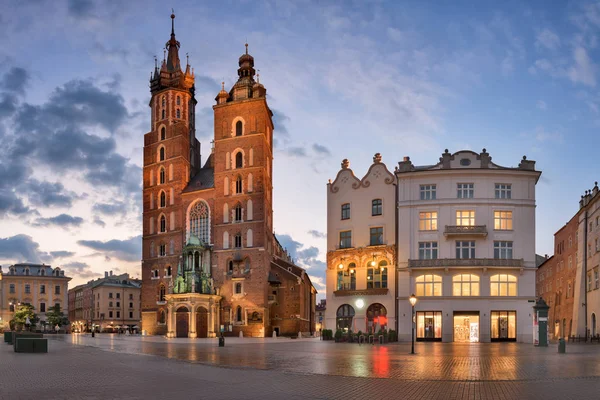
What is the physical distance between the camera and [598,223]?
193 feet

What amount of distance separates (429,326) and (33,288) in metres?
115

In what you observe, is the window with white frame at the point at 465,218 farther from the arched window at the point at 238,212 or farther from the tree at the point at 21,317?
the tree at the point at 21,317

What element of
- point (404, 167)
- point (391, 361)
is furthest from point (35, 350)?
point (404, 167)

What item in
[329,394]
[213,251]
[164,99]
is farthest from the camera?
[164,99]

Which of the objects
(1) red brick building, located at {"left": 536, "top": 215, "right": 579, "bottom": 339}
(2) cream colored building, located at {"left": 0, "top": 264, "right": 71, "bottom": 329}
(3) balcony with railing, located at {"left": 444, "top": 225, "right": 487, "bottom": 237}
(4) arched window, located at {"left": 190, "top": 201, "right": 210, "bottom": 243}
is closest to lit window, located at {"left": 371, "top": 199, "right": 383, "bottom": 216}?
(3) balcony with railing, located at {"left": 444, "top": 225, "right": 487, "bottom": 237}

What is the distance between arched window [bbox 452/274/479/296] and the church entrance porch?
36.8 m

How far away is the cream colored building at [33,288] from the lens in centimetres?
13814

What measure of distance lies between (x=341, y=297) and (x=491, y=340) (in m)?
13.4

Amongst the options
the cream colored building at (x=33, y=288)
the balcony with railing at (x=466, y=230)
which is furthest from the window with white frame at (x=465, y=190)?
the cream colored building at (x=33, y=288)

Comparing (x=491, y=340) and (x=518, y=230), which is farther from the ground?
(x=518, y=230)

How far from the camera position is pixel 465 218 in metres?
53.9

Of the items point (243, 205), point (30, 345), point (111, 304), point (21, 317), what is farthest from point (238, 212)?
point (111, 304)

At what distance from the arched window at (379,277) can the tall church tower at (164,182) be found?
4246 cm

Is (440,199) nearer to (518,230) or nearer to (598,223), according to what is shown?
(518,230)
